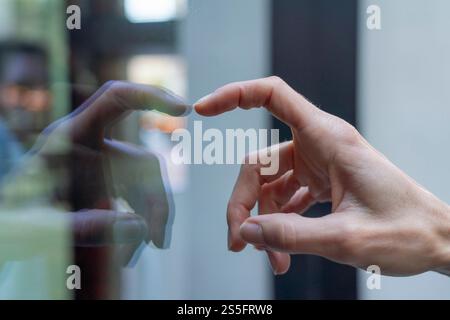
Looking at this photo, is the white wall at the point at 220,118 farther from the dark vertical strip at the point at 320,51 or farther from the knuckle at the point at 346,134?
the knuckle at the point at 346,134

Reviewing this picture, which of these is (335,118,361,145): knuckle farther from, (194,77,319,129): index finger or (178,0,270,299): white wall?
(178,0,270,299): white wall

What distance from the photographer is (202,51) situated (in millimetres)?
1609

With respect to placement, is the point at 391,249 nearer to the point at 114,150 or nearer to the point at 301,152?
the point at 301,152

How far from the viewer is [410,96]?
1.62m

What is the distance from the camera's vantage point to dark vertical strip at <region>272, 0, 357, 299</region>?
5.03ft

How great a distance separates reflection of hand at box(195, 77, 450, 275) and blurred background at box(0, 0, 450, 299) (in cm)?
44

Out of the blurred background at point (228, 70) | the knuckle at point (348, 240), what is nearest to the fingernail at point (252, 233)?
the knuckle at point (348, 240)

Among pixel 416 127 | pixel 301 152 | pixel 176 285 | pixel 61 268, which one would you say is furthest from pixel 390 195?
pixel 61 268

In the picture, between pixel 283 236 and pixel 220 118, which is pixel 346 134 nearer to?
pixel 283 236

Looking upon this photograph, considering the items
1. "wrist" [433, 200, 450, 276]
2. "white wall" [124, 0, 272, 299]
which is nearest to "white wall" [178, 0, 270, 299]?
"white wall" [124, 0, 272, 299]

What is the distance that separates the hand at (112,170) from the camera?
1.19 m

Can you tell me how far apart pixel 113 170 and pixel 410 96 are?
0.91 metres

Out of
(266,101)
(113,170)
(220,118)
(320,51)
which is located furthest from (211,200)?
(266,101)

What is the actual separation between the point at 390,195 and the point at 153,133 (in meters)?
0.70
